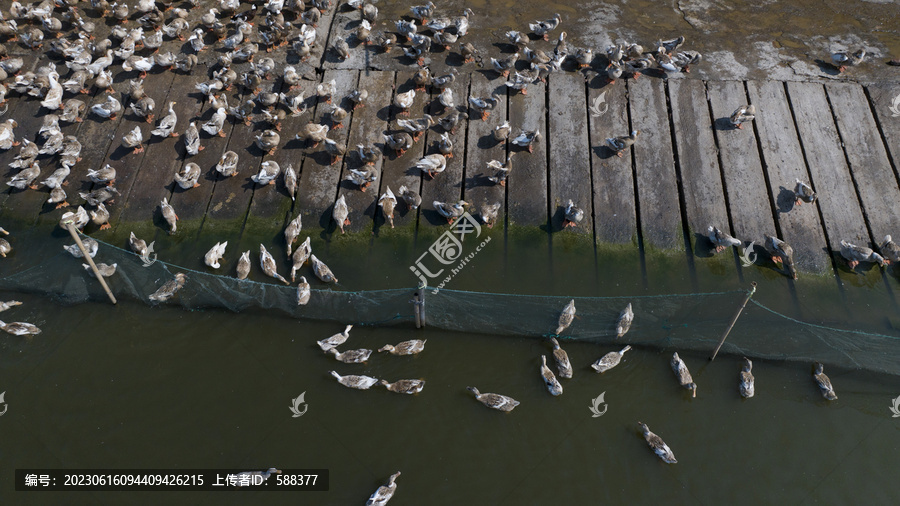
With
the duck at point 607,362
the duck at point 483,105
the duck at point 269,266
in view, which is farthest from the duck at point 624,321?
the duck at point 269,266

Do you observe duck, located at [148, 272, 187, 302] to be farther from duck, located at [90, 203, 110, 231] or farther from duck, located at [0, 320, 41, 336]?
duck, located at [90, 203, 110, 231]

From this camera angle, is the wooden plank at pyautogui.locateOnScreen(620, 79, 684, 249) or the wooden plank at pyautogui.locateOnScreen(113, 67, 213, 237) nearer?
the wooden plank at pyautogui.locateOnScreen(620, 79, 684, 249)

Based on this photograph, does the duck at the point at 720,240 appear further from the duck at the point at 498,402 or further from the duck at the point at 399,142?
the duck at the point at 399,142

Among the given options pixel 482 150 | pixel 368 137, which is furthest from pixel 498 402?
pixel 368 137

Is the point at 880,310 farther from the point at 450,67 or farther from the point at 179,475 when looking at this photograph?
the point at 179,475

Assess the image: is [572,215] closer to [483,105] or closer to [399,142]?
[483,105]

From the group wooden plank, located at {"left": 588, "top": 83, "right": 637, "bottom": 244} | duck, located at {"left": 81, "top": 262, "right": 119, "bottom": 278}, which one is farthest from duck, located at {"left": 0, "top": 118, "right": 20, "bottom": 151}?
wooden plank, located at {"left": 588, "top": 83, "right": 637, "bottom": 244}
